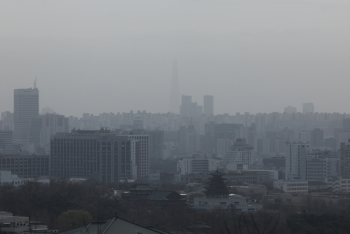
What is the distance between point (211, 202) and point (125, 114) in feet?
346

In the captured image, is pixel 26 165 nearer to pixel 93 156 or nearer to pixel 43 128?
pixel 93 156

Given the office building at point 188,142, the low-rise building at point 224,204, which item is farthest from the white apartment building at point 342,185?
the office building at point 188,142

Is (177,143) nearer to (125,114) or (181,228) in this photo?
(125,114)

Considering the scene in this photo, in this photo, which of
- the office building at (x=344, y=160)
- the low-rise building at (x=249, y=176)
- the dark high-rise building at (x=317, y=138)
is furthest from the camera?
the dark high-rise building at (x=317, y=138)

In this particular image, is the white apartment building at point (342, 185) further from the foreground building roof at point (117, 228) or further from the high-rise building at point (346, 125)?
the high-rise building at point (346, 125)

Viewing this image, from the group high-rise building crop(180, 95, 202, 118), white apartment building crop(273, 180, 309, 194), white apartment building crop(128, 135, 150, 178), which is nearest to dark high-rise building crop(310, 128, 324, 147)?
high-rise building crop(180, 95, 202, 118)

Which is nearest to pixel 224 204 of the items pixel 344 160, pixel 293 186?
pixel 293 186

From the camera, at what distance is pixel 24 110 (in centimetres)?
10531

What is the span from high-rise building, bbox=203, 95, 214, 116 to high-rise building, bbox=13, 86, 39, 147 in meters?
47.8

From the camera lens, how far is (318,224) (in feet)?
73.7

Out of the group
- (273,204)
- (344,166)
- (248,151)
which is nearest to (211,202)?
(273,204)

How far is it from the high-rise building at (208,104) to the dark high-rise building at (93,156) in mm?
86977

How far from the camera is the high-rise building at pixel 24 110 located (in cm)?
10488

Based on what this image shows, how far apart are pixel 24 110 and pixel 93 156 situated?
1928 inches
